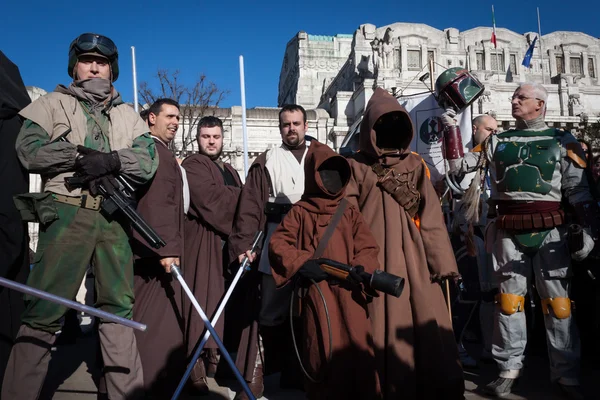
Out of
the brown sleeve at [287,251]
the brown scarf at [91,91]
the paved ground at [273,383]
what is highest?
the brown scarf at [91,91]

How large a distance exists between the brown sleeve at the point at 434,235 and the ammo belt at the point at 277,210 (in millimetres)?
1186

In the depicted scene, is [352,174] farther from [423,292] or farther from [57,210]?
[57,210]

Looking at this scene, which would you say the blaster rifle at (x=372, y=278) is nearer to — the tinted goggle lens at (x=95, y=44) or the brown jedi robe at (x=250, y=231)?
the brown jedi robe at (x=250, y=231)

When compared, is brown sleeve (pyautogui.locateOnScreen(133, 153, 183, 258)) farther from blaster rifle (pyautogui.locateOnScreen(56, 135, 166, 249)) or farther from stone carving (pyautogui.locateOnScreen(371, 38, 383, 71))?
stone carving (pyautogui.locateOnScreen(371, 38, 383, 71))

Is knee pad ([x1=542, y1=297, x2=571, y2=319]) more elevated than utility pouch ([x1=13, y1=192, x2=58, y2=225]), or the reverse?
utility pouch ([x1=13, y1=192, x2=58, y2=225])

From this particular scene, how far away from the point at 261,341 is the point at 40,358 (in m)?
1.78

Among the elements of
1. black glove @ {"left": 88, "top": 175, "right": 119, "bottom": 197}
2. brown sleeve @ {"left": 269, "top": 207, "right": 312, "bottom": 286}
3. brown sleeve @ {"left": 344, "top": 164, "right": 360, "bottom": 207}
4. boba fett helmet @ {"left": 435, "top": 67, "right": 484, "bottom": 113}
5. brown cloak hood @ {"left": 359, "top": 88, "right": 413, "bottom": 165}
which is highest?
boba fett helmet @ {"left": 435, "top": 67, "right": 484, "bottom": 113}

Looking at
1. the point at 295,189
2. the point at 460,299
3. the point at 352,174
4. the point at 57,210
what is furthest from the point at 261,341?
the point at 460,299

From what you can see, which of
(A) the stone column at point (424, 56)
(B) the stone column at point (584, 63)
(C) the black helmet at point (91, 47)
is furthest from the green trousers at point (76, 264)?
(B) the stone column at point (584, 63)

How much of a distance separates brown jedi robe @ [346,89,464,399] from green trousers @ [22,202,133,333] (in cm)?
166

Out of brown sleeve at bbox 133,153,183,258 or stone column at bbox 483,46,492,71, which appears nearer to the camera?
brown sleeve at bbox 133,153,183,258

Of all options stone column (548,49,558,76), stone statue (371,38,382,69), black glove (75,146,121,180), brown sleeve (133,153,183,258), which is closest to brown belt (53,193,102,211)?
Result: black glove (75,146,121,180)

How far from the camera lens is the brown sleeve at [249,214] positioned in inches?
159

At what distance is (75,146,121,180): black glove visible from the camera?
3.04 m
